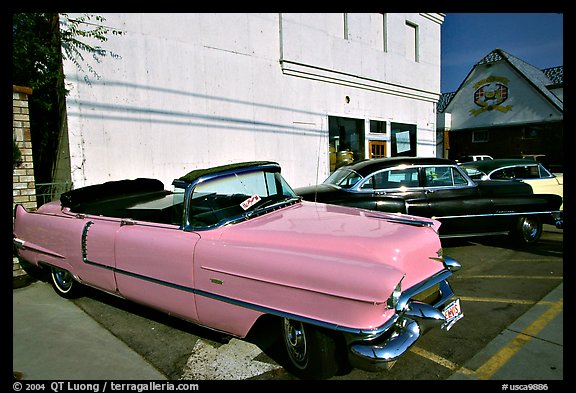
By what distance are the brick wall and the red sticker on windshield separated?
406 centimetres

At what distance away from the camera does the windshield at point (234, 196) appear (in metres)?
3.06

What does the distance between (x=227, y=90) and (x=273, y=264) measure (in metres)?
7.09

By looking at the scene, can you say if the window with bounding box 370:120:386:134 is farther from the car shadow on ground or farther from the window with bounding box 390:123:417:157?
the car shadow on ground

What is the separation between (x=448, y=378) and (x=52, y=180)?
26.4ft

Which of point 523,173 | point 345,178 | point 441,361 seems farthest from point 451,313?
point 523,173

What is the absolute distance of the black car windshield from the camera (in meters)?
5.79

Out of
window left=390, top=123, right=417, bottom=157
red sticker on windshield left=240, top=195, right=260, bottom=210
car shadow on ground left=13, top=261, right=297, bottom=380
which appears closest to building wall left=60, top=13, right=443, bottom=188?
window left=390, top=123, right=417, bottom=157

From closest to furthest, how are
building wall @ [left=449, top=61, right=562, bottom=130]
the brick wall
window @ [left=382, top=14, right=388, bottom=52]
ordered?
1. the brick wall
2. window @ [left=382, top=14, right=388, bottom=52]
3. building wall @ [left=449, top=61, right=562, bottom=130]

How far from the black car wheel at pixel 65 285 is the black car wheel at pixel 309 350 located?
305 centimetres

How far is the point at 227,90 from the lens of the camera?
8.62 meters

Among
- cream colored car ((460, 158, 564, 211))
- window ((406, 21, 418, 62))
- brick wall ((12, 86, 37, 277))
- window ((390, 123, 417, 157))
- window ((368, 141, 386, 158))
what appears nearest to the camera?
brick wall ((12, 86, 37, 277))

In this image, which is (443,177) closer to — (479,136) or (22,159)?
(22,159)
